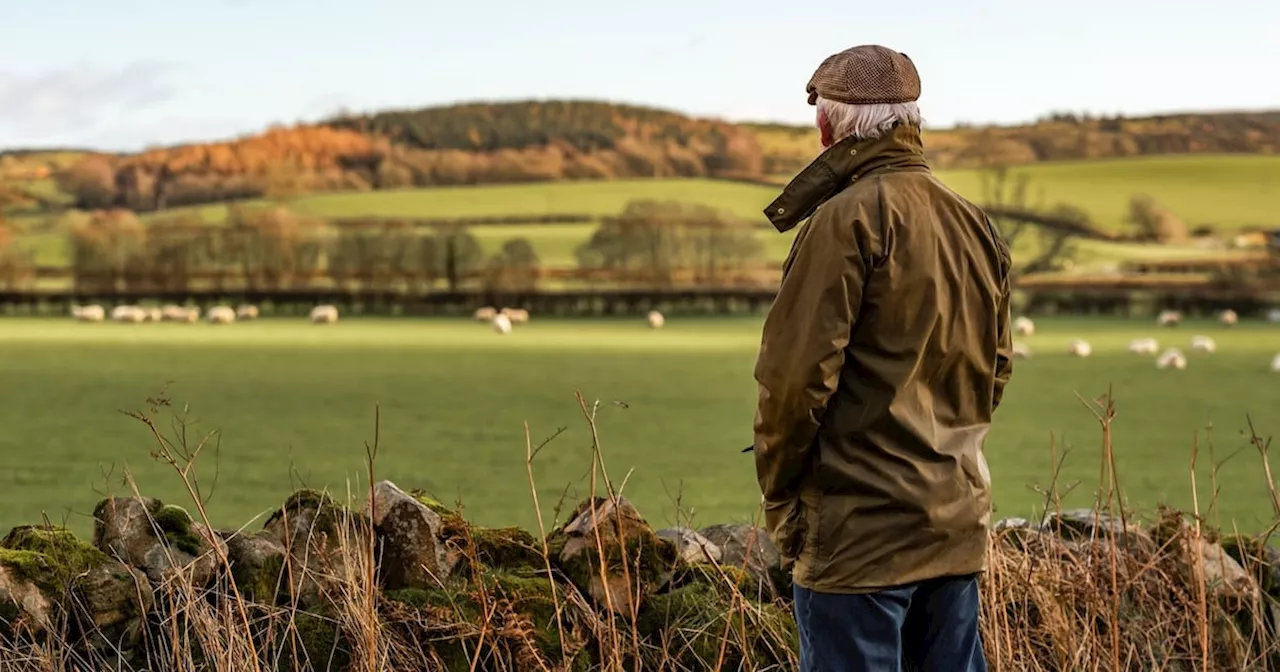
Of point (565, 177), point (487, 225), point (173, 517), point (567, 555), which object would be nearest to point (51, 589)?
point (173, 517)

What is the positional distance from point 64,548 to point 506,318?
24.8m

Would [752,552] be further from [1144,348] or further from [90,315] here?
[90,315]

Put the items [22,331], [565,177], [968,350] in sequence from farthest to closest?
[565,177] < [22,331] < [968,350]

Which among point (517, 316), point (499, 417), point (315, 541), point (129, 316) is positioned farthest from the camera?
point (129, 316)

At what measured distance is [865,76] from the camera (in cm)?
243

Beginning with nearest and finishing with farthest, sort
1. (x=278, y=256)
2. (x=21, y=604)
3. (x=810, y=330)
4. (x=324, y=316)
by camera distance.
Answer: (x=810, y=330)
(x=21, y=604)
(x=324, y=316)
(x=278, y=256)

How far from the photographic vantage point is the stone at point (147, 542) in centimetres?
344

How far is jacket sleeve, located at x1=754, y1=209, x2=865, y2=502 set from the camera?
7.49 feet

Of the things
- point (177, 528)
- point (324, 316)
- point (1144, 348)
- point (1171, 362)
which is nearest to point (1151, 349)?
point (1144, 348)

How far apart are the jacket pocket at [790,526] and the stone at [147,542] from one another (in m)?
1.57

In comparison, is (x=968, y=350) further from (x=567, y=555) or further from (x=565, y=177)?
(x=565, y=177)

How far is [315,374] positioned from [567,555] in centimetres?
1448

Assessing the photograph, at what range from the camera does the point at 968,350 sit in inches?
98.7

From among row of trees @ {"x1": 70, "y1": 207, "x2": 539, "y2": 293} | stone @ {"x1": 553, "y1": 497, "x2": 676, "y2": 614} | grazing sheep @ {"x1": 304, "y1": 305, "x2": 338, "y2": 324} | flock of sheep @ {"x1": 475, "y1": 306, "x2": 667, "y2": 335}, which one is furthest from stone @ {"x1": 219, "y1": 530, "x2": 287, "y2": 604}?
row of trees @ {"x1": 70, "y1": 207, "x2": 539, "y2": 293}
